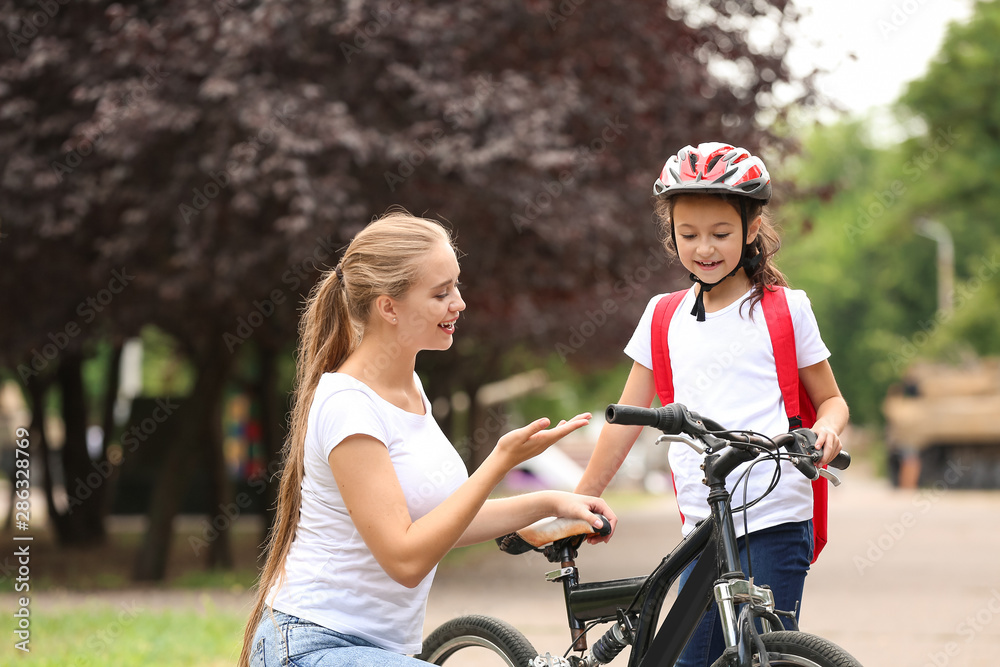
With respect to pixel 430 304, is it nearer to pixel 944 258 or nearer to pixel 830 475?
pixel 830 475

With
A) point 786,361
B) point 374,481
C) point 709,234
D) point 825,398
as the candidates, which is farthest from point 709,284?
point 374,481

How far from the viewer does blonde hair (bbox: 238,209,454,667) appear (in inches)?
110

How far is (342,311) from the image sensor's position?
294 centimetres

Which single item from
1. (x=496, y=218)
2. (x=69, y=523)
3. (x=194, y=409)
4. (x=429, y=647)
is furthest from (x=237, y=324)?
(x=429, y=647)

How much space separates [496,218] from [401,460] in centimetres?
713

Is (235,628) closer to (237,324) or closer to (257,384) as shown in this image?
(237,324)

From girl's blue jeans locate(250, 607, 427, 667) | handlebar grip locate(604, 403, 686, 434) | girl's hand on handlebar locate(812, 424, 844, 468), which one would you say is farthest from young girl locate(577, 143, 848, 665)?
girl's blue jeans locate(250, 607, 427, 667)

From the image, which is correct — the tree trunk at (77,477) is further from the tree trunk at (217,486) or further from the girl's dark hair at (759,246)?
the girl's dark hair at (759,246)

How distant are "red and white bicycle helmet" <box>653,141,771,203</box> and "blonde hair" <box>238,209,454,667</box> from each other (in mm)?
611

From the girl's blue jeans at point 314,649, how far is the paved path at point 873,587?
652 mm

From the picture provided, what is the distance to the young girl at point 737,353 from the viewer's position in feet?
9.87

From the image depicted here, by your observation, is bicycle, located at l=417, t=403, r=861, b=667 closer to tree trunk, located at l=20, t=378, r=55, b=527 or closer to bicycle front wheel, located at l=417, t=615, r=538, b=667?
bicycle front wheel, located at l=417, t=615, r=538, b=667

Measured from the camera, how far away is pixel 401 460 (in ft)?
8.96

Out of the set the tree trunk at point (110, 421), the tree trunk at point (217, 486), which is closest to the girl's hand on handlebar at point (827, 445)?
the tree trunk at point (217, 486)
